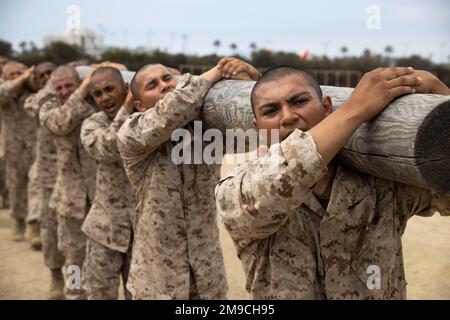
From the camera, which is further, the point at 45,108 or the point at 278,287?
the point at 45,108

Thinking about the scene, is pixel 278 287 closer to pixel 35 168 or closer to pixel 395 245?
pixel 395 245

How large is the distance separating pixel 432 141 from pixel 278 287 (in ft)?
2.49

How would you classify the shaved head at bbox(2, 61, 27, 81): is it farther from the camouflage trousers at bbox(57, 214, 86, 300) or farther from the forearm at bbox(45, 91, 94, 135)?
the camouflage trousers at bbox(57, 214, 86, 300)

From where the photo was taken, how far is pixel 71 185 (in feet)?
15.6

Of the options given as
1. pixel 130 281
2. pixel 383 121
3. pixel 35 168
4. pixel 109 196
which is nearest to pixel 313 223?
pixel 383 121

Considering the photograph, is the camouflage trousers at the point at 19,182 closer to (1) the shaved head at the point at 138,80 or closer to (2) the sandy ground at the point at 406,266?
(2) the sandy ground at the point at 406,266

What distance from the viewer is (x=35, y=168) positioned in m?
5.94

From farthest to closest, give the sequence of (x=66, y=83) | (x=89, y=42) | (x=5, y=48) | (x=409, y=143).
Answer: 1. (x=89, y=42)
2. (x=5, y=48)
3. (x=66, y=83)
4. (x=409, y=143)

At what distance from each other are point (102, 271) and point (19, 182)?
403 centimetres

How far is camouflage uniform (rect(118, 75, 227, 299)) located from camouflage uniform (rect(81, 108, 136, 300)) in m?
0.71

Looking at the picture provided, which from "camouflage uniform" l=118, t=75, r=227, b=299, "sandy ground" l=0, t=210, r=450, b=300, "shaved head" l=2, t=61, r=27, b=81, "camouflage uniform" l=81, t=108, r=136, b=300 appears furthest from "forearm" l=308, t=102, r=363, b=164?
"shaved head" l=2, t=61, r=27, b=81

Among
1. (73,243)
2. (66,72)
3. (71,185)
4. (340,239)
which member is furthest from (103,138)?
(340,239)

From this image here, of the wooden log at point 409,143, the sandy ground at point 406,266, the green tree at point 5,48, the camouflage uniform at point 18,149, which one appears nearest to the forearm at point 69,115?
the sandy ground at point 406,266

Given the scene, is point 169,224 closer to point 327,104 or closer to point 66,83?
point 327,104
